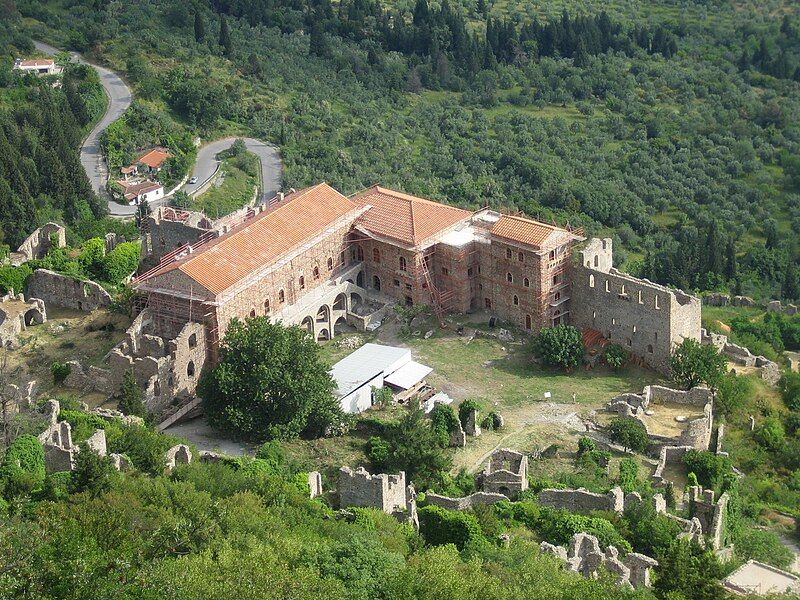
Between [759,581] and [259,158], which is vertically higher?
[759,581]

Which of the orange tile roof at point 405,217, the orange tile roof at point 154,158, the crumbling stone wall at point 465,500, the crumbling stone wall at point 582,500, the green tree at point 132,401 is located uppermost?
the orange tile roof at point 405,217

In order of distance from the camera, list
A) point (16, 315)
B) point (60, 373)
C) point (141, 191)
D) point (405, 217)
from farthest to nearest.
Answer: point (141, 191) < point (405, 217) < point (16, 315) < point (60, 373)

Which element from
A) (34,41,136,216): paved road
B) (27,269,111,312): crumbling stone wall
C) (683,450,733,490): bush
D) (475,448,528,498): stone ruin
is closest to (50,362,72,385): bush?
(27,269,111,312): crumbling stone wall

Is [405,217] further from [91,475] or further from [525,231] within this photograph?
[91,475]

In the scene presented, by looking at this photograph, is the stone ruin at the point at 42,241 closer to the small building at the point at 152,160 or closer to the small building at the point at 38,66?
the small building at the point at 152,160

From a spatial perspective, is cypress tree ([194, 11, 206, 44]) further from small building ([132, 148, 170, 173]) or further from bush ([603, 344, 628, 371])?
bush ([603, 344, 628, 371])

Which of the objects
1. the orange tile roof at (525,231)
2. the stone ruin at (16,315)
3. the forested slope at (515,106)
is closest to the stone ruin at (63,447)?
the stone ruin at (16,315)

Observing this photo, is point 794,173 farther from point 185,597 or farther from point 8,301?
point 185,597

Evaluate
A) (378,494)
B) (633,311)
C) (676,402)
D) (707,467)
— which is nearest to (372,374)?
(378,494)
